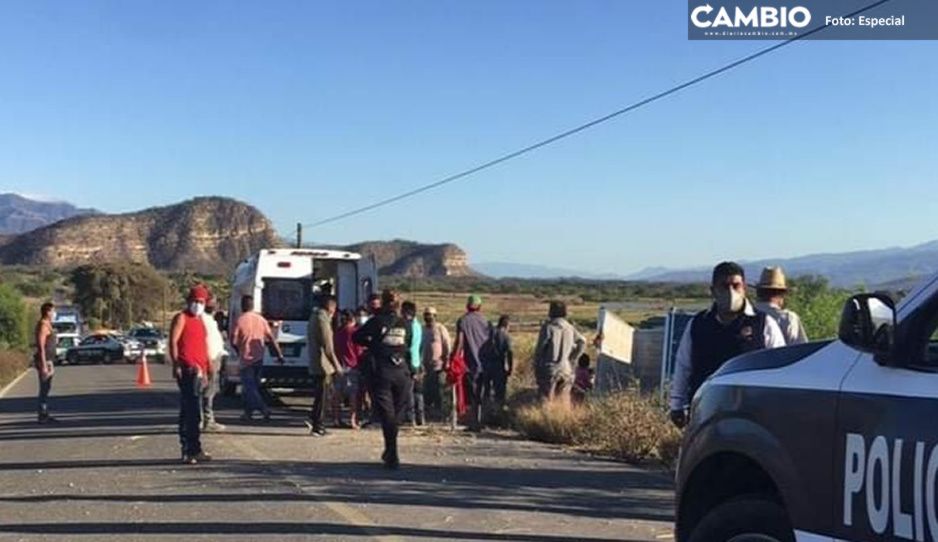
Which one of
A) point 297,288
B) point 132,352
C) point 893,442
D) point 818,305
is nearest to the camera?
point 893,442

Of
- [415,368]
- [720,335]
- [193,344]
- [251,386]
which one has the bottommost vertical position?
[251,386]

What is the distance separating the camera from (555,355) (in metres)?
14.6

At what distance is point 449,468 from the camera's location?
1109 cm

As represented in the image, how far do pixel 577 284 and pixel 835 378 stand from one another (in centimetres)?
12793

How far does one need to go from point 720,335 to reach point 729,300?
0.23m

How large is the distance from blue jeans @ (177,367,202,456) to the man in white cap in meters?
5.55

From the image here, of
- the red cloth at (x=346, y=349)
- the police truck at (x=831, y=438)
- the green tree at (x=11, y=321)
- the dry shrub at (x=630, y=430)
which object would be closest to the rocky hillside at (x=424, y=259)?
the green tree at (x=11, y=321)

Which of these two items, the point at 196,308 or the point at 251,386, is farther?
the point at 251,386

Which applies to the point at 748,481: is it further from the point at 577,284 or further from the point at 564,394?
the point at 577,284

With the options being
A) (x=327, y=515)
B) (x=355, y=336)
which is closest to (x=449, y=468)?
(x=355, y=336)

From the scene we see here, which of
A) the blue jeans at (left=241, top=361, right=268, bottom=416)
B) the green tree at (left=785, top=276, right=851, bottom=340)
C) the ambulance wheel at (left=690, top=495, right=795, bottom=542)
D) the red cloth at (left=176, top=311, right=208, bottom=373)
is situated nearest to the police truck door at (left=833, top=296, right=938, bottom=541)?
the ambulance wheel at (left=690, top=495, right=795, bottom=542)

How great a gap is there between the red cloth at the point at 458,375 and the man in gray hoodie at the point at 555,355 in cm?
119

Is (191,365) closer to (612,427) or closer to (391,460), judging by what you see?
(391,460)

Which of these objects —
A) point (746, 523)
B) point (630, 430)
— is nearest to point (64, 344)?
point (630, 430)
